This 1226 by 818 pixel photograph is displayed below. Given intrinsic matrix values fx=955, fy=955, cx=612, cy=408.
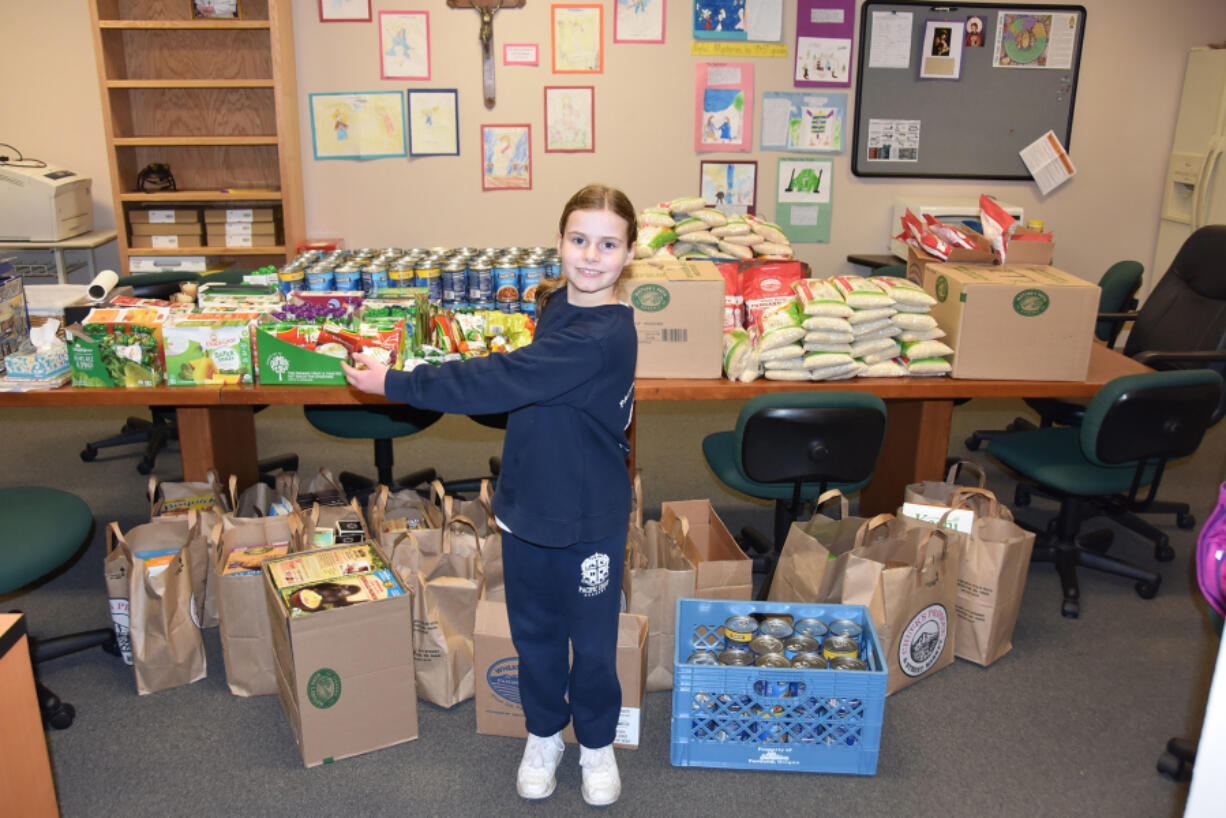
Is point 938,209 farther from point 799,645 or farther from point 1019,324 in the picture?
point 799,645

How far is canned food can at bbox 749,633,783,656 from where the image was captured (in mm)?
2264

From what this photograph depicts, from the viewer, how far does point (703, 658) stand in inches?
88.4

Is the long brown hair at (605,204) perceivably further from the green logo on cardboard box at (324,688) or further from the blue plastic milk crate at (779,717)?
the green logo on cardboard box at (324,688)

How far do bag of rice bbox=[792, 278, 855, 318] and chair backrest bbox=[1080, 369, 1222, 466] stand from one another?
75 cm

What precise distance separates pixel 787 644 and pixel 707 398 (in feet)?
2.63

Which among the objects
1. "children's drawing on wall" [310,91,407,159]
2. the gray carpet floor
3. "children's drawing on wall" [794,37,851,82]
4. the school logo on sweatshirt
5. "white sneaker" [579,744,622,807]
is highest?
"children's drawing on wall" [794,37,851,82]

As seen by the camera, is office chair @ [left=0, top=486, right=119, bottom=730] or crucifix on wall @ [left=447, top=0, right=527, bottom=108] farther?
crucifix on wall @ [left=447, top=0, right=527, bottom=108]

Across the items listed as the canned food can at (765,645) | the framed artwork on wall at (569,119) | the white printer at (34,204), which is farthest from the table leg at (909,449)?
the white printer at (34,204)

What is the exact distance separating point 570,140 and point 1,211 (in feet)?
8.97

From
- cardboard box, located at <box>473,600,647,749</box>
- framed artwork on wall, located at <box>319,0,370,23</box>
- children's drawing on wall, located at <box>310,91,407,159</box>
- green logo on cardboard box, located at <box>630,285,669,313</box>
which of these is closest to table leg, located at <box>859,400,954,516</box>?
green logo on cardboard box, located at <box>630,285,669,313</box>

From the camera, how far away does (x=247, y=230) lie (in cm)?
489

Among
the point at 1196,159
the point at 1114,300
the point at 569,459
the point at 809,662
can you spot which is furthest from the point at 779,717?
the point at 1196,159

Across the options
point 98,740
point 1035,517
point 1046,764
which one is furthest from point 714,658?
point 1035,517

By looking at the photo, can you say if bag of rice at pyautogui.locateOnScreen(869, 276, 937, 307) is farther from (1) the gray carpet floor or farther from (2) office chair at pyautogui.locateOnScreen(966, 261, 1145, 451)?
(2) office chair at pyautogui.locateOnScreen(966, 261, 1145, 451)
